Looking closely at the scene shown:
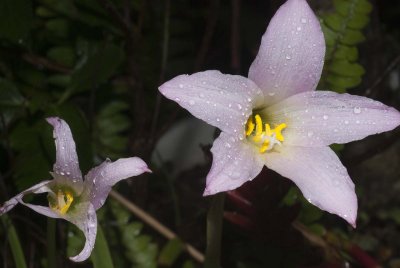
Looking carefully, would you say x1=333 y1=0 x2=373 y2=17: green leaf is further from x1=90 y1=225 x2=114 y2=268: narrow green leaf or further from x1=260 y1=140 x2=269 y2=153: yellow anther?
x1=90 y1=225 x2=114 y2=268: narrow green leaf

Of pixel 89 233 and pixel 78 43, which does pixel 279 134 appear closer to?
pixel 89 233

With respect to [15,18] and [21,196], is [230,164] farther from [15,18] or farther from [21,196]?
[15,18]

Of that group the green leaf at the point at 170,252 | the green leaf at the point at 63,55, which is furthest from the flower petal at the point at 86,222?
the green leaf at the point at 63,55

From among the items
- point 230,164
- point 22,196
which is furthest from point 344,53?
point 22,196

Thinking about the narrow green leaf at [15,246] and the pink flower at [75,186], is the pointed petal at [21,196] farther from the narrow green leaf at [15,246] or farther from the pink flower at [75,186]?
the narrow green leaf at [15,246]

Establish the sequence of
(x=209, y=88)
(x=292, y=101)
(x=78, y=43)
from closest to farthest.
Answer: (x=209, y=88) < (x=292, y=101) < (x=78, y=43)

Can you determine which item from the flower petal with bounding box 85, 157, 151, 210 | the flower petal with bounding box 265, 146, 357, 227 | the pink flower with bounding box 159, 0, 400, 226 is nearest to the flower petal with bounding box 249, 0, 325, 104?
the pink flower with bounding box 159, 0, 400, 226

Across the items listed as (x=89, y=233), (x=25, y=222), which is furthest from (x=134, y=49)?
(x=89, y=233)
